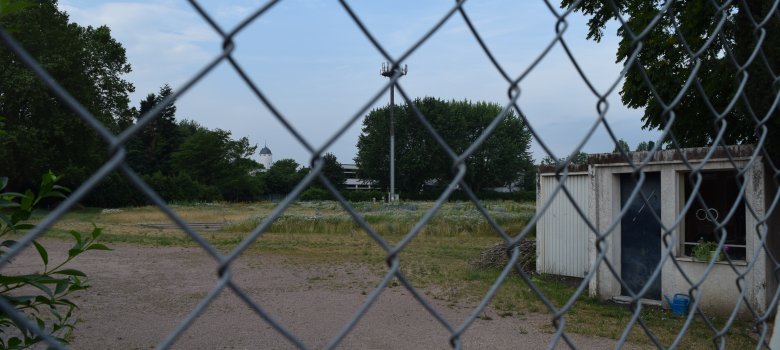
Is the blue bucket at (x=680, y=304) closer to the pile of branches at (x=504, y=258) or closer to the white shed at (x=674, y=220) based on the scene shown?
the white shed at (x=674, y=220)

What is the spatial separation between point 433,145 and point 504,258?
100 ft

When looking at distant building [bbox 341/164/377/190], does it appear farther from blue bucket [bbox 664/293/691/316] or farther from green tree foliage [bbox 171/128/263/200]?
blue bucket [bbox 664/293/691/316]

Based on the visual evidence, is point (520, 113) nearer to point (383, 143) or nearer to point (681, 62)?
point (681, 62)

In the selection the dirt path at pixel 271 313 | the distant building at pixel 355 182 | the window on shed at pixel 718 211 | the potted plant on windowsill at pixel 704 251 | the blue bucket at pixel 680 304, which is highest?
the distant building at pixel 355 182

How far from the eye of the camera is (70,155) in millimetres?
26281

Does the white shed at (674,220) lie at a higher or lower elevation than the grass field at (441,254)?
higher

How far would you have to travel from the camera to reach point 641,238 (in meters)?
7.29

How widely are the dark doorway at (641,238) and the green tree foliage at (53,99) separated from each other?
65.5 ft

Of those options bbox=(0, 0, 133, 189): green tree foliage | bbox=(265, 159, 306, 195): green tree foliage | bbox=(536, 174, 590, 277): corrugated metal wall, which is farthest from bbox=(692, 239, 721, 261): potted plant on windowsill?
bbox=(265, 159, 306, 195): green tree foliage

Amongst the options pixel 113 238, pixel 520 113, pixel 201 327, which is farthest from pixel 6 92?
pixel 520 113

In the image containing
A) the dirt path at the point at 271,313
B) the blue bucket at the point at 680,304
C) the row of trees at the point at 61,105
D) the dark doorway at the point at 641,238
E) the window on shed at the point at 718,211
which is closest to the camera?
the dirt path at the point at 271,313

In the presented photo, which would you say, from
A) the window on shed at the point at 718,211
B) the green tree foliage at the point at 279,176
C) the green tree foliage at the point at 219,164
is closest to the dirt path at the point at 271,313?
the window on shed at the point at 718,211

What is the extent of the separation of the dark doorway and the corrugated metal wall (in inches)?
32.5

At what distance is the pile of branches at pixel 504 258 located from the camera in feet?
33.8
